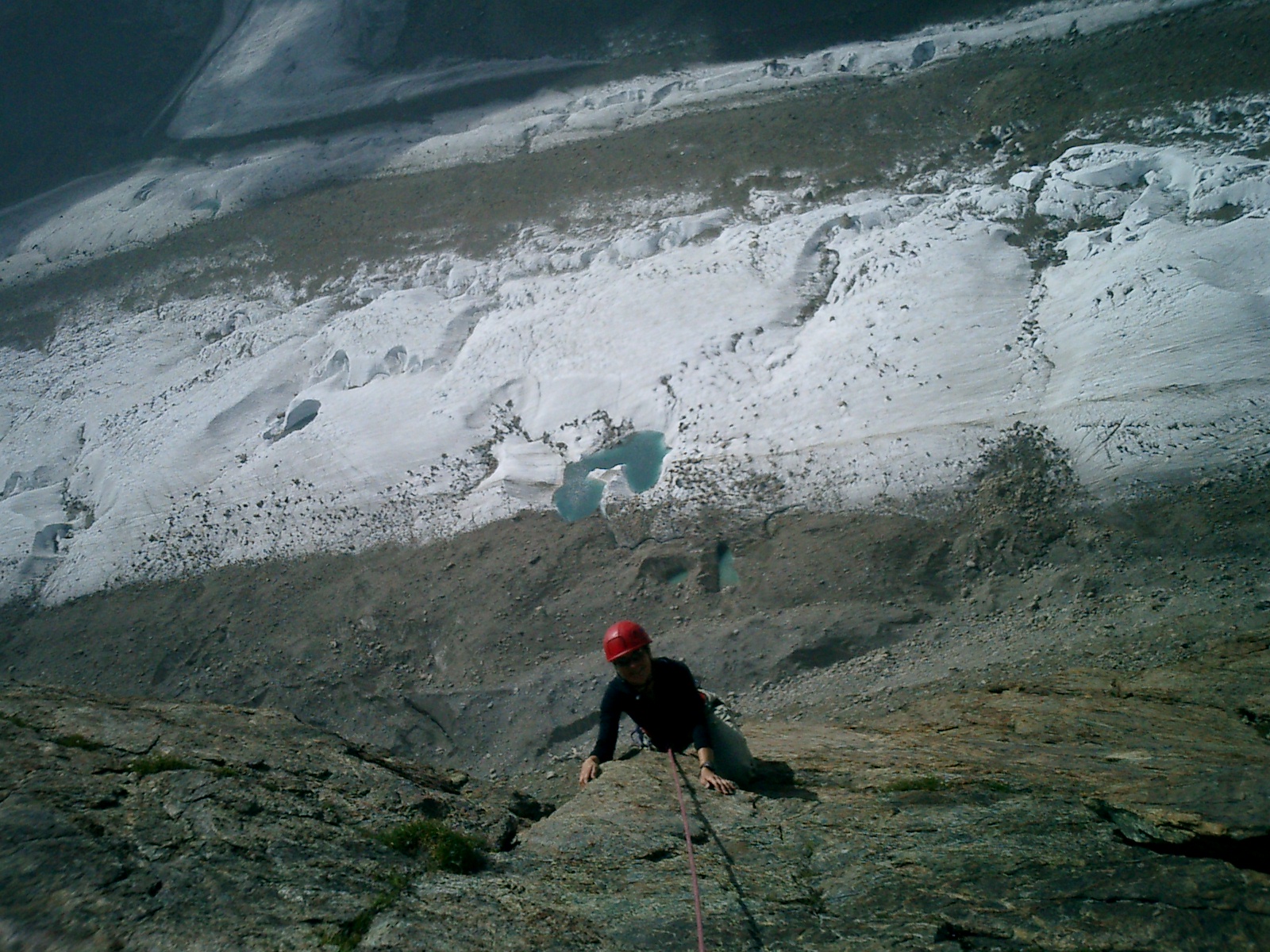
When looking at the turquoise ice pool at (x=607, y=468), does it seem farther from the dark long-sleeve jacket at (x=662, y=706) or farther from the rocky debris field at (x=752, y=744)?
the dark long-sleeve jacket at (x=662, y=706)

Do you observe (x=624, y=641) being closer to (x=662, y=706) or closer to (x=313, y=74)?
(x=662, y=706)

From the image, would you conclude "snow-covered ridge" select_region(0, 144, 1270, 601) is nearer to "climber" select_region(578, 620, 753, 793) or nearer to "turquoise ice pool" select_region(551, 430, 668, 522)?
"turquoise ice pool" select_region(551, 430, 668, 522)

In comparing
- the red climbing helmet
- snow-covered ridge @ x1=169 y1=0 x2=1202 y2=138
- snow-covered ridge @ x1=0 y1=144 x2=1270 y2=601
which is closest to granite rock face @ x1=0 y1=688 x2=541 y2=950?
the red climbing helmet

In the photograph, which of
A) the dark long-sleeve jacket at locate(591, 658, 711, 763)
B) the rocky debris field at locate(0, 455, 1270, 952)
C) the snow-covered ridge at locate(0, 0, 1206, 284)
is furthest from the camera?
the snow-covered ridge at locate(0, 0, 1206, 284)

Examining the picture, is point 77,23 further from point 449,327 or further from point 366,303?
point 449,327

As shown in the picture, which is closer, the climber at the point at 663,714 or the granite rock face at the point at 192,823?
the granite rock face at the point at 192,823

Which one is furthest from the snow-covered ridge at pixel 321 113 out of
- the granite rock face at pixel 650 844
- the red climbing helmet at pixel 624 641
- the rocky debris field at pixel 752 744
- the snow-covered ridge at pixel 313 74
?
the red climbing helmet at pixel 624 641

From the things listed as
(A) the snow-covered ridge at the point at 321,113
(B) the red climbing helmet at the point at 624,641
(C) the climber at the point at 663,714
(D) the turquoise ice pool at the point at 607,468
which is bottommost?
(D) the turquoise ice pool at the point at 607,468

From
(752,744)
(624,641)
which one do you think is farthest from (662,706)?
(752,744)
